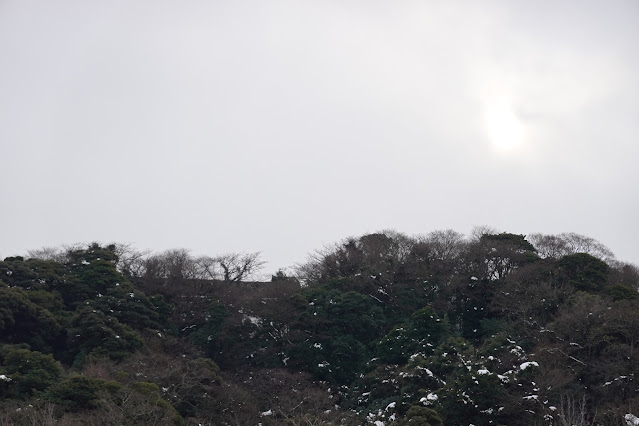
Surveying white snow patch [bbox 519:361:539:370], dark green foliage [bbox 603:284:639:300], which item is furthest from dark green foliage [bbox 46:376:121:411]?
dark green foliage [bbox 603:284:639:300]

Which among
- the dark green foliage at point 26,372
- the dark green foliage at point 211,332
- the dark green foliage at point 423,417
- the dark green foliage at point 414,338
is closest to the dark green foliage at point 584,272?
the dark green foliage at point 414,338

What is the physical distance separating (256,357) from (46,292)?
9071 millimetres

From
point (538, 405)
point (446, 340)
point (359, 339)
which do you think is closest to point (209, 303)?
point (359, 339)

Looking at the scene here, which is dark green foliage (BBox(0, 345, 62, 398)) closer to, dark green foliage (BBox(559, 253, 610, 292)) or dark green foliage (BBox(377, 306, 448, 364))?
dark green foliage (BBox(377, 306, 448, 364))

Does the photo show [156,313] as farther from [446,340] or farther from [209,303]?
[446,340]

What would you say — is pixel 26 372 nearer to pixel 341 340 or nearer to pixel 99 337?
pixel 99 337

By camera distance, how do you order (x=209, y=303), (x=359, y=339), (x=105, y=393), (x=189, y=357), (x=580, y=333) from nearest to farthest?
(x=105, y=393) → (x=580, y=333) → (x=189, y=357) → (x=359, y=339) → (x=209, y=303)

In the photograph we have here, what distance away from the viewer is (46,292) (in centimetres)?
2720

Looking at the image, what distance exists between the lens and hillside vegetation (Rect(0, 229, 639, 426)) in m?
18.8

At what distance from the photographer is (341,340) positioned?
26.5m

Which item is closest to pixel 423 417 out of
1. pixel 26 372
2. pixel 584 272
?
pixel 26 372

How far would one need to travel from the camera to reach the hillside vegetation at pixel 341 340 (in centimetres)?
1881

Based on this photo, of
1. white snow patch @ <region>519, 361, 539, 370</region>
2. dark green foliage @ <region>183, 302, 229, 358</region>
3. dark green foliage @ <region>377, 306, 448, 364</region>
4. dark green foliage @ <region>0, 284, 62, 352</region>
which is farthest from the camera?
dark green foliage @ <region>183, 302, 229, 358</region>

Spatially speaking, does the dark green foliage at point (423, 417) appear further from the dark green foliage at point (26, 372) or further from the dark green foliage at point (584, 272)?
the dark green foliage at point (584, 272)
